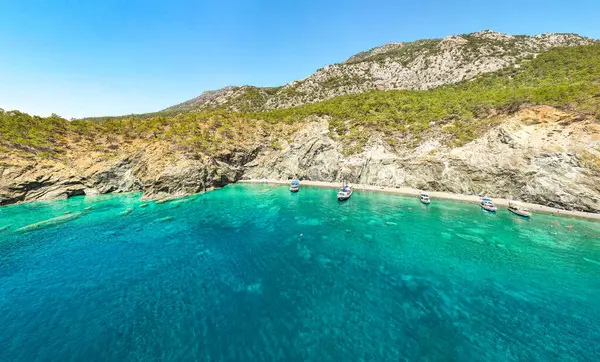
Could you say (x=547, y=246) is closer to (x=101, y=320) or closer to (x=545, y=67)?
(x=101, y=320)

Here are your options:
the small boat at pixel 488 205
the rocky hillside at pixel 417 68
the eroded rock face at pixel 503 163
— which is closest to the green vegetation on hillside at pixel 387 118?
the eroded rock face at pixel 503 163

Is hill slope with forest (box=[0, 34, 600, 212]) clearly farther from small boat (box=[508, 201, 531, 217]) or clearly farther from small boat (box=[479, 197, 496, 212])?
small boat (box=[479, 197, 496, 212])

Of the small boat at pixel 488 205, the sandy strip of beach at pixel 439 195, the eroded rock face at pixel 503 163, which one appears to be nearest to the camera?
the sandy strip of beach at pixel 439 195

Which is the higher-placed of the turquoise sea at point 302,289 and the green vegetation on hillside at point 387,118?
the green vegetation on hillside at point 387,118

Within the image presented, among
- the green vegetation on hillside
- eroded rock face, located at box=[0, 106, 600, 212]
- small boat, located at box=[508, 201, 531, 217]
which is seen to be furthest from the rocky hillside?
small boat, located at box=[508, 201, 531, 217]

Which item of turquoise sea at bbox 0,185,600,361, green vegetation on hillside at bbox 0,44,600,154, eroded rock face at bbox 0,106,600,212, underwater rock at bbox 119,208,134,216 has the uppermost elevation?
green vegetation on hillside at bbox 0,44,600,154

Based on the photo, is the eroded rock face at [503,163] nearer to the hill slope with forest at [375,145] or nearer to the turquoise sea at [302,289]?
the hill slope with forest at [375,145]
